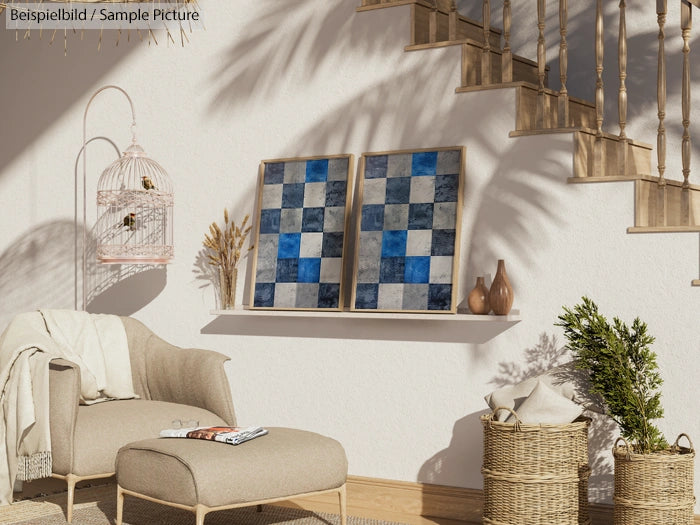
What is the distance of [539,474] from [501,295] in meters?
0.77

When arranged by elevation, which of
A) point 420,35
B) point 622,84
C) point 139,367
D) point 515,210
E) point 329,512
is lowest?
point 329,512

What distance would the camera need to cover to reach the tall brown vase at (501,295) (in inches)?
164

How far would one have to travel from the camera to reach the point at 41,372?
168 inches

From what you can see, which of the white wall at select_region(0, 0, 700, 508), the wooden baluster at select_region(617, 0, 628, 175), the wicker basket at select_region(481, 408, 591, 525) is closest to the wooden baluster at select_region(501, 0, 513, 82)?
the white wall at select_region(0, 0, 700, 508)

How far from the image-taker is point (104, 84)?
18.6 feet

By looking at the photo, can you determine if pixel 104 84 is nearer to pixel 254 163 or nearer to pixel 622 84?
pixel 254 163

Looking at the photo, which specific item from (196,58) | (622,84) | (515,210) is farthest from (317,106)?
(622,84)

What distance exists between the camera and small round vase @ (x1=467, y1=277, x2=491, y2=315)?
167 inches

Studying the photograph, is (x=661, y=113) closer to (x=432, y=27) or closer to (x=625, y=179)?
(x=625, y=179)

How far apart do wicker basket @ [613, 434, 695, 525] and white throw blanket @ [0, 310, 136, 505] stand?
2289mm

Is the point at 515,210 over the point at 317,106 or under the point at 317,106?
under

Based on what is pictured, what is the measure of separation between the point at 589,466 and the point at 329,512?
3.98ft

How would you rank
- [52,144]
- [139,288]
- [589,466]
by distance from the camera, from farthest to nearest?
[52,144]
[139,288]
[589,466]

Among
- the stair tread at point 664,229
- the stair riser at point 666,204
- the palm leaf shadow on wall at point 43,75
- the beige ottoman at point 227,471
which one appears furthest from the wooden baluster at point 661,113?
the palm leaf shadow on wall at point 43,75
